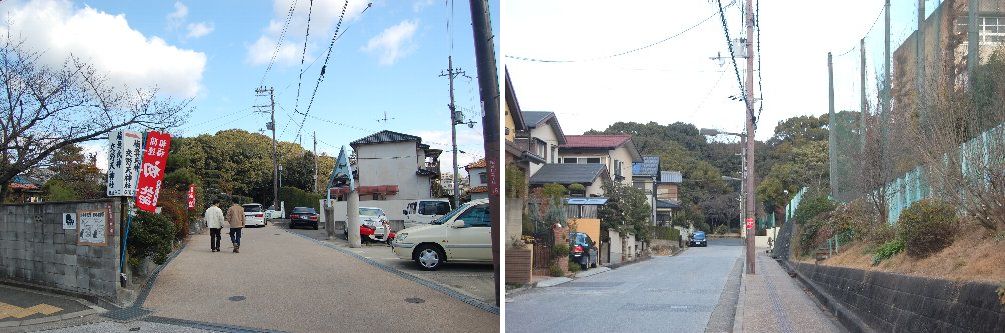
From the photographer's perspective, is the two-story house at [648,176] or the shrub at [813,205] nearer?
the two-story house at [648,176]

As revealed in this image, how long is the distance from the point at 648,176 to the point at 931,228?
3091 millimetres

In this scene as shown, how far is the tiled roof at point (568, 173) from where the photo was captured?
3858 mm

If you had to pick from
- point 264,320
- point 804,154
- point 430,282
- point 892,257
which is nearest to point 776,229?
point 804,154

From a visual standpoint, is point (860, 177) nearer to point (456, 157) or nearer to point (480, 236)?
point (480, 236)

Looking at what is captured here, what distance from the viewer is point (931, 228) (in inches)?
298

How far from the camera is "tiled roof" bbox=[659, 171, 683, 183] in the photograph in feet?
27.9

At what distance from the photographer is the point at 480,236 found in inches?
219

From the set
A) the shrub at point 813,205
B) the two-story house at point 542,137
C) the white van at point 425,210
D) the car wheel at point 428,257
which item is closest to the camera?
the two-story house at point 542,137

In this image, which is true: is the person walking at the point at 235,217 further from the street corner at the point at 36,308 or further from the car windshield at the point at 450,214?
the car windshield at the point at 450,214

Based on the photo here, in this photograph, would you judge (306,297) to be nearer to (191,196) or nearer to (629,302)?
(629,302)

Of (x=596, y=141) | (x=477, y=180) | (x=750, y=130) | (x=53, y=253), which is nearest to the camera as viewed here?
(x=477, y=180)

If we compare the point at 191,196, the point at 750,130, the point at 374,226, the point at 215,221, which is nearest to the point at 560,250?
the point at 374,226

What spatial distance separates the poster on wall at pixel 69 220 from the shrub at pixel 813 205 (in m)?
14.5

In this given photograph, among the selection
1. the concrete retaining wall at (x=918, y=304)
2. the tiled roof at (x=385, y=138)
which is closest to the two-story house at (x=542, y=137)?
the tiled roof at (x=385, y=138)
